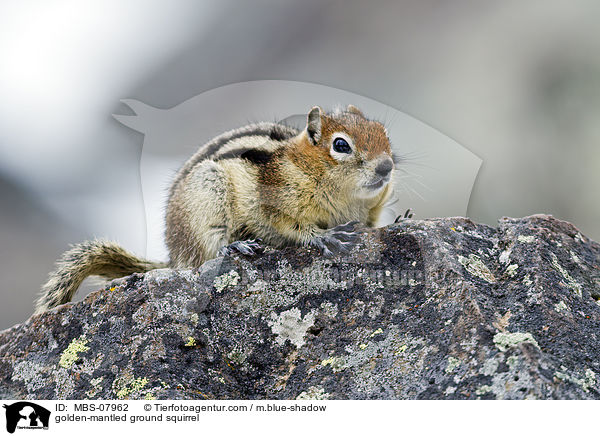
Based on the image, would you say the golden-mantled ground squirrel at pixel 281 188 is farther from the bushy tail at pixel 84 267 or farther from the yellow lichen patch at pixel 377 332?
the yellow lichen patch at pixel 377 332

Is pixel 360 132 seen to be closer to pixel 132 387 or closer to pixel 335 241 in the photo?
pixel 335 241

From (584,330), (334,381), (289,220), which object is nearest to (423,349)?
(334,381)

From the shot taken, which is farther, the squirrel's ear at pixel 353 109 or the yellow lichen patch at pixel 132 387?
the squirrel's ear at pixel 353 109

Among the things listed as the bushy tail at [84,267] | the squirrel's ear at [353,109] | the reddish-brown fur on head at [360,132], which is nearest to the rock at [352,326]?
the reddish-brown fur on head at [360,132]

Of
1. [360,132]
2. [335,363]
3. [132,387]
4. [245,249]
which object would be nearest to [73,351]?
[132,387]

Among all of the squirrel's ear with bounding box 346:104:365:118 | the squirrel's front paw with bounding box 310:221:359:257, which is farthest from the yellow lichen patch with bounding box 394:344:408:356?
the squirrel's ear with bounding box 346:104:365:118

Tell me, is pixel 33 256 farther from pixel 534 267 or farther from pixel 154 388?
pixel 534 267
